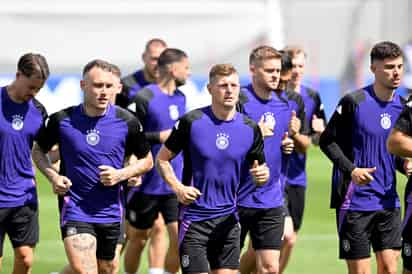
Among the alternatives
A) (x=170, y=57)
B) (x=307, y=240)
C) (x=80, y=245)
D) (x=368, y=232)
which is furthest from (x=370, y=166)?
(x=307, y=240)

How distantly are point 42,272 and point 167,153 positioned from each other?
3.93 meters

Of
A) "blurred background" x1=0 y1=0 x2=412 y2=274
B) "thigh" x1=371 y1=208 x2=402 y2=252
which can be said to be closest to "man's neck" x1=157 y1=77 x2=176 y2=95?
"thigh" x1=371 y1=208 x2=402 y2=252

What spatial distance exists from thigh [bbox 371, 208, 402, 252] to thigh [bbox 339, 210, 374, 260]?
0.07 metres

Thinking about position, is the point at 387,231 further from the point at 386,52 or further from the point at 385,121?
the point at 386,52

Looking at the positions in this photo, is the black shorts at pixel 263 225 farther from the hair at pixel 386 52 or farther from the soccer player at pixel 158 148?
the soccer player at pixel 158 148

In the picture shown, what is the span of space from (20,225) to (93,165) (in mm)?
1124

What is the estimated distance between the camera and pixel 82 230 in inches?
399

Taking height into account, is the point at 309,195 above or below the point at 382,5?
below

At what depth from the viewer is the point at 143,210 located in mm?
13391

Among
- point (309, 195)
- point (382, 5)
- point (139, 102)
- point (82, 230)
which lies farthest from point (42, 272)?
point (382, 5)

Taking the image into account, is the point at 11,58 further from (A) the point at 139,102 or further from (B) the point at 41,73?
(B) the point at 41,73

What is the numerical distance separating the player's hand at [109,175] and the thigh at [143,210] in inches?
127

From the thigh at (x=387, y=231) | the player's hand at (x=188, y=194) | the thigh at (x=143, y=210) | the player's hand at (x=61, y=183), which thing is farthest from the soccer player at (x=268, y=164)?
the thigh at (x=143, y=210)

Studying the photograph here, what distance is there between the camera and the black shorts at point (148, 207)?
1330 cm
